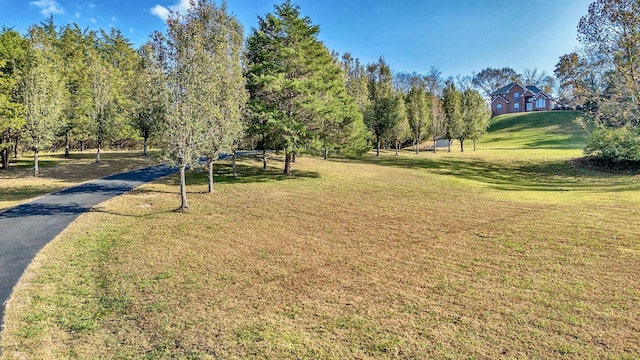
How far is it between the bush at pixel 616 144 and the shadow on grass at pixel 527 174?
8.03 ft

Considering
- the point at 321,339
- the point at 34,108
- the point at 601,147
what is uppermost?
the point at 34,108

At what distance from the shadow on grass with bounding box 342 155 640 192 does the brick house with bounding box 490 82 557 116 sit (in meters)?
63.0

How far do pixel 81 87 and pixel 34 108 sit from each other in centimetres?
1424

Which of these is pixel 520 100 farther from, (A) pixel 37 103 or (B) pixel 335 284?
(B) pixel 335 284

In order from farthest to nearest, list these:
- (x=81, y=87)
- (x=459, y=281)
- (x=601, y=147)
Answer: (x=81, y=87) → (x=601, y=147) → (x=459, y=281)

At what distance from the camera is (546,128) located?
225 ft

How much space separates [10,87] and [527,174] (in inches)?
1584

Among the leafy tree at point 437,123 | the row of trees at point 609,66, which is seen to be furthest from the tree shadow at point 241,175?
the leafy tree at point 437,123

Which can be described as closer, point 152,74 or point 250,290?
point 250,290

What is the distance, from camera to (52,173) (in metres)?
25.5

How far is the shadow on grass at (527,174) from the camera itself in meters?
24.2

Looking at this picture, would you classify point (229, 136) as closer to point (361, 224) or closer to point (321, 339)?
point (361, 224)

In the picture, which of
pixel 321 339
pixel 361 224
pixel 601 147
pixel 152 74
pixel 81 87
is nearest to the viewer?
pixel 321 339

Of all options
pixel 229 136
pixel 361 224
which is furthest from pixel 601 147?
pixel 229 136
